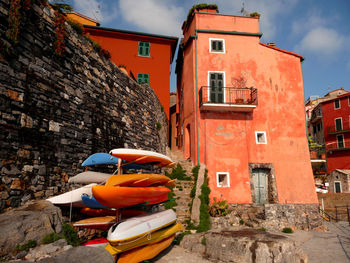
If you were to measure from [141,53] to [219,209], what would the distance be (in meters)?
12.0

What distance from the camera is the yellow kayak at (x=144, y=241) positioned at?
4.81m

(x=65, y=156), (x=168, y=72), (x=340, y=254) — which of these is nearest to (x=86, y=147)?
(x=65, y=156)

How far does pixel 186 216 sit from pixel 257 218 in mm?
4293

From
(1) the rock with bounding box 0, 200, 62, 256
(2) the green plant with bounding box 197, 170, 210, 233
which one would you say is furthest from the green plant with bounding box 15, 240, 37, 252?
(2) the green plant with bounding box 197, 170, 210, 233

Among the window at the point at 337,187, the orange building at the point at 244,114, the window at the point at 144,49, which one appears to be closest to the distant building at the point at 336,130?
the window at the point at 337,187

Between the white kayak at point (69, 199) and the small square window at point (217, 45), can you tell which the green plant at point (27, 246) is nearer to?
the white kayak at point (69, 199)

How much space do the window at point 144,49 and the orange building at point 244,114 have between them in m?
3.88

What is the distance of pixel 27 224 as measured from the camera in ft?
13.8

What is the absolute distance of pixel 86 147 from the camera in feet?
23.6

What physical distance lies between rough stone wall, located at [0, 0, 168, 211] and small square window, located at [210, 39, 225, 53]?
23.8ft

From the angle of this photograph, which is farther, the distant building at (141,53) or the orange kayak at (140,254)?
the distant building at (141,53)

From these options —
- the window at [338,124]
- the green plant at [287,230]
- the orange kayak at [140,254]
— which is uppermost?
the window at [338,124]

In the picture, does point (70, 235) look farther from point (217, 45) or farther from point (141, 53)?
point (141, 53)

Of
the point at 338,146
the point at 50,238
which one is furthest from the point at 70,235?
the point at 338,146
